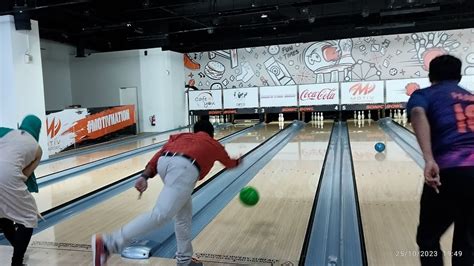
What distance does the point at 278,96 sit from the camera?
12859 millimetres

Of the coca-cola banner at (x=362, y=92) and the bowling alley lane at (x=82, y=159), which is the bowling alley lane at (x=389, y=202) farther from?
the coca-cola banner at (x=362, y=92)

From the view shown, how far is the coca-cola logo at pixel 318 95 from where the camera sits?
12.5 m

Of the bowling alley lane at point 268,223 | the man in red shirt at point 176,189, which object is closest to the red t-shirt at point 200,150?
the man in red shirt at point 176,189

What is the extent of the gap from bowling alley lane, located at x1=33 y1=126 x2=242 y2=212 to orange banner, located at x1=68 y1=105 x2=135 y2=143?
2.71 metres

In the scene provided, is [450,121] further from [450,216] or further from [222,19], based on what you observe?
[222,19]

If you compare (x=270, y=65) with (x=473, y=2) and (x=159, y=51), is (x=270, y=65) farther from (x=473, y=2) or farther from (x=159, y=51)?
(x=473, y=2)

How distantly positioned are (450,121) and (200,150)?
1.31 metres

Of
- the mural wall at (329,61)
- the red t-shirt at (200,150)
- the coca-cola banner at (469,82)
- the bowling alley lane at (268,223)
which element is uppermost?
the mural wall at (329,61)

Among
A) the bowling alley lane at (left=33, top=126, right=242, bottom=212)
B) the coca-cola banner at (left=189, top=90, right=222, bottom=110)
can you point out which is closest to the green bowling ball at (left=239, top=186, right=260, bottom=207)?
the bowling alley lane at (left=33, top=126, right=242, bottom=212)

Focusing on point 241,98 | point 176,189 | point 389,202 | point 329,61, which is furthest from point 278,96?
point 176,189

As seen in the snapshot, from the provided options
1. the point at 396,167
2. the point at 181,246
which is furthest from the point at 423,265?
the point at 396,167

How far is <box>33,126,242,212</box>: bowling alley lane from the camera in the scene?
4.57 m

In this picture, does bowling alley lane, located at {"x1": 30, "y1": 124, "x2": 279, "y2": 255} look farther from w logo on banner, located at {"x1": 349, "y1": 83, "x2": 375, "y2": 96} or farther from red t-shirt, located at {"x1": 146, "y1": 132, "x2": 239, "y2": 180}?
w logo on banner, located at {"x1": 349, "y1": 83, "x2": 375, "y2": 96}

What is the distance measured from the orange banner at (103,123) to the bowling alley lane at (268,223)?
17.5 feet
